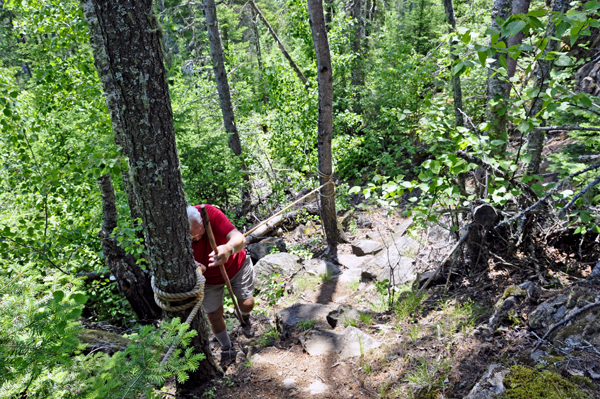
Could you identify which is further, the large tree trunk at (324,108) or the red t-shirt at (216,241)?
the large tree trunk at (324,108)

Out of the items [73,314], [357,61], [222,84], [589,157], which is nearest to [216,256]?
[73,314]

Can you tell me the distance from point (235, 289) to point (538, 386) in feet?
10.3

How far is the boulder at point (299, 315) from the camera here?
4414 millimetres

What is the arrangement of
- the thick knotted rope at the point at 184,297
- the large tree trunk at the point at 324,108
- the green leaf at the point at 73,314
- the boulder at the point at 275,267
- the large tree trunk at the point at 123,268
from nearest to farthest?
the green leaf at the point at 73,314
the thick knotted rope at the point at 184,297
the large tree trunk at the point at 123,268
the large tree trunk at the point at 324,108
the boulder at the point at 275,267

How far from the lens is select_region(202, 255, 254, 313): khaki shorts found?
3828mm

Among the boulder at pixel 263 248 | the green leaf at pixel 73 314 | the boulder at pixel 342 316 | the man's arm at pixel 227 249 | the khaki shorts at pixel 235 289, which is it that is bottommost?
the boulder at pixel 263 248

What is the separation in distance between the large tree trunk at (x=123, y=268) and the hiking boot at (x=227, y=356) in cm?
205

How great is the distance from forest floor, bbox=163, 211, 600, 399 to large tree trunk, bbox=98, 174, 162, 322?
1.82 meters

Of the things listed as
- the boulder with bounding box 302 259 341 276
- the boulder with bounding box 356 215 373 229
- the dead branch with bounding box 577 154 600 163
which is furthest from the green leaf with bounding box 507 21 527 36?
the boulder with bounding box 356 215 373 229

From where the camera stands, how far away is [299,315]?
15.1ft

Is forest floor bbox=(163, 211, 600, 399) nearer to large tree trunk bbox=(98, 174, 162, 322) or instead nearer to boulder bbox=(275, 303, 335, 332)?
boulder bbox=(275, 303, 335, 332)

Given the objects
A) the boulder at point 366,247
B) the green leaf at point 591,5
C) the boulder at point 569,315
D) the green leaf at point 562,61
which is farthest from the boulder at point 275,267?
the green leaf at point 591,5

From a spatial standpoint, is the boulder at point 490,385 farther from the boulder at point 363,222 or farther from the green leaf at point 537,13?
the boulder at point 363,222

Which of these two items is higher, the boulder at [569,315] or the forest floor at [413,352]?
the boulder at [569,315]
